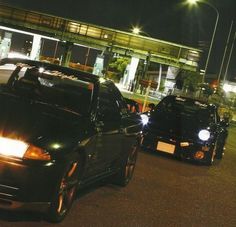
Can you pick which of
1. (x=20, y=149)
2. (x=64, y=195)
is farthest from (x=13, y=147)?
(x=64, y=195)

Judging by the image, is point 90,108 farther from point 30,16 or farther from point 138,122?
point 30,16

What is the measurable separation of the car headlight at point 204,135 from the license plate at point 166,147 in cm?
67

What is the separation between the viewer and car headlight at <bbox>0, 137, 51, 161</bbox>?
5.23 meters

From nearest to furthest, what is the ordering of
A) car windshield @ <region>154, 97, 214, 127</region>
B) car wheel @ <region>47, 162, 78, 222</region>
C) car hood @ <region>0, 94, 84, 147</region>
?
1. car hood @ <region>0, 94, 84, 147</region>
2. car wheel @ <region>47, 162, 78, 222</region>
3. car windshield @ <region>154, 97, 214, 127</region>

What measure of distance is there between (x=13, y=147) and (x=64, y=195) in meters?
0.96

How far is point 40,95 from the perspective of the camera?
6910mm

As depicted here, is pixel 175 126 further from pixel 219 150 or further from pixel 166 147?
pixel 219 150

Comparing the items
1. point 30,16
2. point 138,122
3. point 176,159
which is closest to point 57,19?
point 30,16

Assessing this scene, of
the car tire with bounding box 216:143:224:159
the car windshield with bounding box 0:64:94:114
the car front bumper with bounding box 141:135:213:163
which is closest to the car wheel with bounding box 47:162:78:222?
the car windshield with bounding box 0:64:94:114

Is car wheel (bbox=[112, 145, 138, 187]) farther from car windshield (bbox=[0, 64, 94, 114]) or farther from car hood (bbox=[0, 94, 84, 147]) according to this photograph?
car hood (bbox=[0, 94, 84, 147])

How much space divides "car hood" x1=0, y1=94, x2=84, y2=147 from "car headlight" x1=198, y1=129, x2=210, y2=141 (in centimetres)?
678

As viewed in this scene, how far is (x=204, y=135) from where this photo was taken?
12.8 metres

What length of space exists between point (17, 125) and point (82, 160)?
97 cm

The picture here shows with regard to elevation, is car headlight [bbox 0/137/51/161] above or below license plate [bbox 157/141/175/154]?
above
